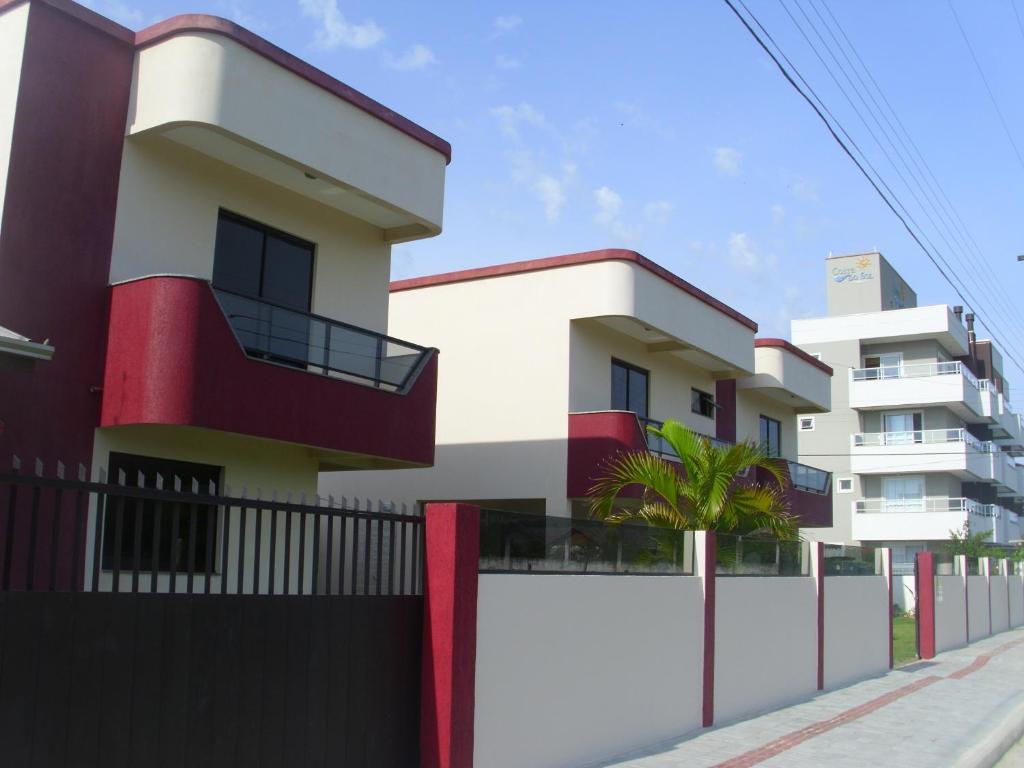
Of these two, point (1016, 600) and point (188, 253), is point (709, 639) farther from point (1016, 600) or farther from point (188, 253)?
point (1016, 600)

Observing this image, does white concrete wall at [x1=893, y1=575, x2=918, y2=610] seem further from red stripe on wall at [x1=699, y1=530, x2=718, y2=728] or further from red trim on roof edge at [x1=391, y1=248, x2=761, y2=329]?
red stripe on wall at [x1=699, y1=530, x2=718, y2=728]

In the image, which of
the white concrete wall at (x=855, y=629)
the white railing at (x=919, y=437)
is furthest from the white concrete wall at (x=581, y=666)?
the white railing at (x=919, y=437)

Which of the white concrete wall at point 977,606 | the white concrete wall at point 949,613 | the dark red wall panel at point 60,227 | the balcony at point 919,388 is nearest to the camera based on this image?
the dark red wall panel at point 60,227

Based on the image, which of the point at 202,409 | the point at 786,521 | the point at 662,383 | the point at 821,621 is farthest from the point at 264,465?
the point at 662,383

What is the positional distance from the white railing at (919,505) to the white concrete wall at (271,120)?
3919 centimetres

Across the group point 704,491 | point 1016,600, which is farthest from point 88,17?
point 1016,600

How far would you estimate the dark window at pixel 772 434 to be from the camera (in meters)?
28.5

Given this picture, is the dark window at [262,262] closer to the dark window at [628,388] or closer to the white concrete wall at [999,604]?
the dark window at [628,388]

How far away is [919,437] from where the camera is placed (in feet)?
157

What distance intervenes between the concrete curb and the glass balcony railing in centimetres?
759

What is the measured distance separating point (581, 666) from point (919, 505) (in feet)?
138

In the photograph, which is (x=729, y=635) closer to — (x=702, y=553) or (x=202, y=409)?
(x=702, y=553)

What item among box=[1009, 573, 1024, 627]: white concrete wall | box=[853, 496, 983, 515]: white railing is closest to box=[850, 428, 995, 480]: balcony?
box=[853, 496, 983, 515]: white railing

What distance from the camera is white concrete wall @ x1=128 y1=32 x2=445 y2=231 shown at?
11305mm
